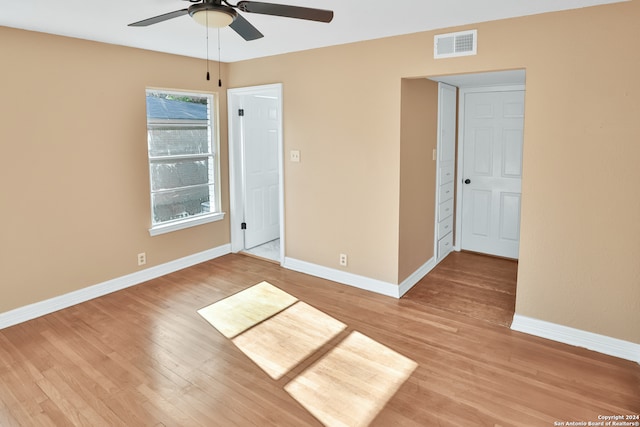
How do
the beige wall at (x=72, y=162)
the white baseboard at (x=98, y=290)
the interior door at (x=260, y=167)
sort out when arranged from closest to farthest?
the beige wall at (x=72, y=162) → the white baseboard at (x=98, y=290) → the interior door at (x=260, y=167)

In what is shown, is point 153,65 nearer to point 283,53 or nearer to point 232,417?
point 283,53

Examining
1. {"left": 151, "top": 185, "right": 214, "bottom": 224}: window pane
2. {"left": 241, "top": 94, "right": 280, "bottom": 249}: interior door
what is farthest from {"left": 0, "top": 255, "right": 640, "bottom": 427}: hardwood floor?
{"left": 241, "top": 94, "right": 280, "bottom": 249}: interior door

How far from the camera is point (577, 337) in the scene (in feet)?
10.1

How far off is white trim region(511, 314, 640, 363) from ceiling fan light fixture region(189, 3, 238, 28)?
2.96 metres

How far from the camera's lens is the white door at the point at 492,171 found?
485 cm

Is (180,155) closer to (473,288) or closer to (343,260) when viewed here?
(343,260)

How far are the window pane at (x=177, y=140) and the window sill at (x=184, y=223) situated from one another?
742mm

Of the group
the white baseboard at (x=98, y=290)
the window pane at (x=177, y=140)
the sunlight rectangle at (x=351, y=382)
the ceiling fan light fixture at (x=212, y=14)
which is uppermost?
the ceiling fan light fixture at (x=212, y=14)

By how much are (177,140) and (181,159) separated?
0.21 m

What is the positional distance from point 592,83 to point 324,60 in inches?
89.5

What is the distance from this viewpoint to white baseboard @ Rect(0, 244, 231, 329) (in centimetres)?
347

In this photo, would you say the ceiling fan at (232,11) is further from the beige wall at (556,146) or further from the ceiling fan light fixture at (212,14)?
the beige wall at (556,146)

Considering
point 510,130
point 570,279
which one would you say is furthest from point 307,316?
point 510,130

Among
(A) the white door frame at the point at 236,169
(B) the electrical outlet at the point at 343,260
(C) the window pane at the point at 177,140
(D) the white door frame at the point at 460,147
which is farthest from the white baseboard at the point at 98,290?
(D) the white door frame at the point at 460,147
